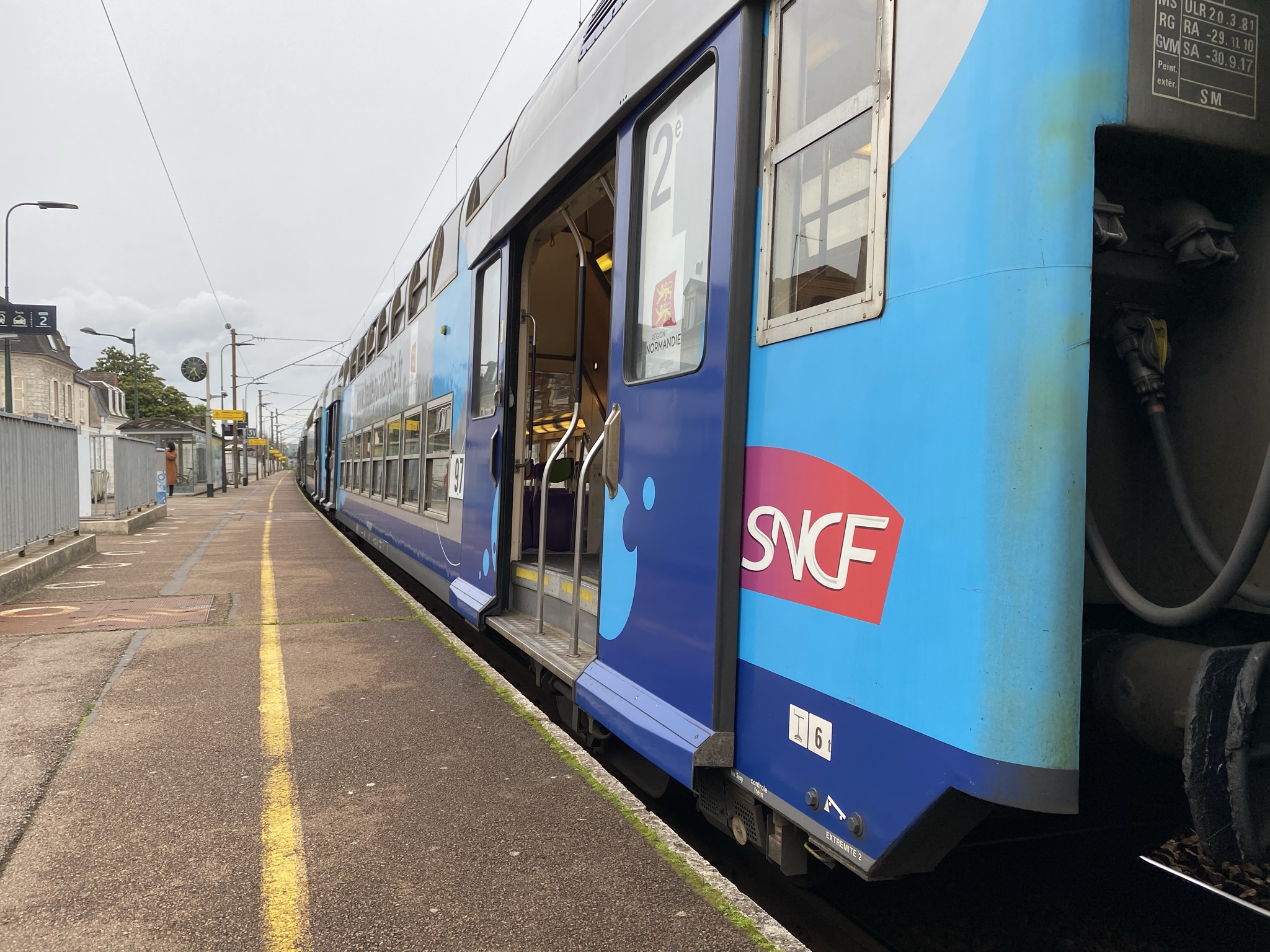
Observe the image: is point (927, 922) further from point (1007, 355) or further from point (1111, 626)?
point (1007, 355)

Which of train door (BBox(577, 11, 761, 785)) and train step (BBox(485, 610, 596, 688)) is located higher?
train door (BBox(577, 11, 761, 785))

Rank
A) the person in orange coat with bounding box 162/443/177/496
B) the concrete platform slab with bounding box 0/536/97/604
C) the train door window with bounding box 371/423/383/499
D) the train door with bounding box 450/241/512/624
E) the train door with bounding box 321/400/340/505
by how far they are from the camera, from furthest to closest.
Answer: the person in orange coat with bounding box 162/443/177/496
the train door with bounding box 321/400/340/505
the train door window with bounding box 371/423/383/499
the concrete platform slab with bounding box 0/536/97/604
the train door with bounding box 450/241/512/624

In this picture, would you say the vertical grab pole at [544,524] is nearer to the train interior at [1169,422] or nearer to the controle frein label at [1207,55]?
the train interior at [1169,422]

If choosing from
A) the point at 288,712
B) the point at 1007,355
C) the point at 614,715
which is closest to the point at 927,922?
the point at 614,715

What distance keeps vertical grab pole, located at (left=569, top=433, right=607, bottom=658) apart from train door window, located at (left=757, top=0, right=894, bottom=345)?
1.22 metres

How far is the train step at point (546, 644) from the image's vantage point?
3775mm

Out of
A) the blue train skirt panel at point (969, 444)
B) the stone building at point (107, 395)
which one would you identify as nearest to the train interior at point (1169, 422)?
the blue train skirt panel at point (969, 444)

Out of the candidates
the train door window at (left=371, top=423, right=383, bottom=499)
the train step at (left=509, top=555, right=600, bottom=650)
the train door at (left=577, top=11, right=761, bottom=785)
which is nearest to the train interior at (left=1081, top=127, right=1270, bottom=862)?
the train door at (left=577, top=11, right=761, bottom=785)

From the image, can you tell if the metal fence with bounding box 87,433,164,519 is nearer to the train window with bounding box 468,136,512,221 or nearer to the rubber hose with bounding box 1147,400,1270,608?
the train window with bounding box 468,136,512,221

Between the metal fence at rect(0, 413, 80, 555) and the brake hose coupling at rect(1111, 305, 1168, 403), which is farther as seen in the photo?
the metal fence at rect(0, 413, 80, 555)

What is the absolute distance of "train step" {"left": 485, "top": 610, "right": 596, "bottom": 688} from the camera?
12.4ft

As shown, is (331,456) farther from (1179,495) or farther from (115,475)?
(1179,495)

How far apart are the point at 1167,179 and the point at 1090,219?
18.1 inches

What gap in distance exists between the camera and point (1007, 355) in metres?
1.74
